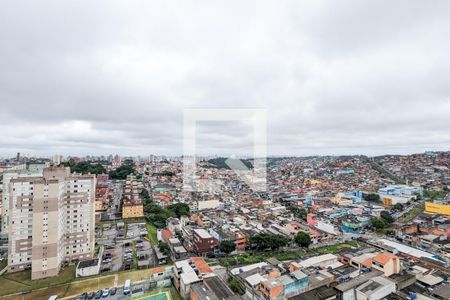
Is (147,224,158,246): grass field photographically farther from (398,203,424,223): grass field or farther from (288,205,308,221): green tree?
(398,203,424,223): grass field

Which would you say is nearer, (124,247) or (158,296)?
(158,296)

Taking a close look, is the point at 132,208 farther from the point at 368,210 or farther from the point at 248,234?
the point at 368,210

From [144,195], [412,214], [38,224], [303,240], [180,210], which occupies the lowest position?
[412,214]

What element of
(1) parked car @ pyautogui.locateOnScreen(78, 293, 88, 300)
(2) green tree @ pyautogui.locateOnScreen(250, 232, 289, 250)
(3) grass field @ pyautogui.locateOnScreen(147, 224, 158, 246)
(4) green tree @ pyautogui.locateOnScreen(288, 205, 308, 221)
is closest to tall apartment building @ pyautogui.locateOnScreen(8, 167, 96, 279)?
(1) parked car @ pyautogui.locateOnScreen(78, 293, 88, 300)

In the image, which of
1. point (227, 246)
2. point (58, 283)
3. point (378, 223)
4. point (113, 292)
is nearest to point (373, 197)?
point (378, 223)

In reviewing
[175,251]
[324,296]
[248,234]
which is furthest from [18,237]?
[324,296]

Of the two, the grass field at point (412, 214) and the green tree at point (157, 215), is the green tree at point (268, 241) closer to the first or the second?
the green tree at point (157, 215)

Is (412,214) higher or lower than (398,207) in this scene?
lower

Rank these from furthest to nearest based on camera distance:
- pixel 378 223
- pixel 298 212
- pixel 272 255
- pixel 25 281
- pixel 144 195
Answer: pixel 144 195, pixel 298 212, pixel 378 223, pixel 272 255, pixel 25 281

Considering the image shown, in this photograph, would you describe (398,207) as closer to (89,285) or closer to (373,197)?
(373,197)

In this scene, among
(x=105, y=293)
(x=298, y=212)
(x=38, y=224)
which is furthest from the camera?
(x=298, y=212)

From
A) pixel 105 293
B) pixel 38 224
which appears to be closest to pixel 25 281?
pixel 38 224
